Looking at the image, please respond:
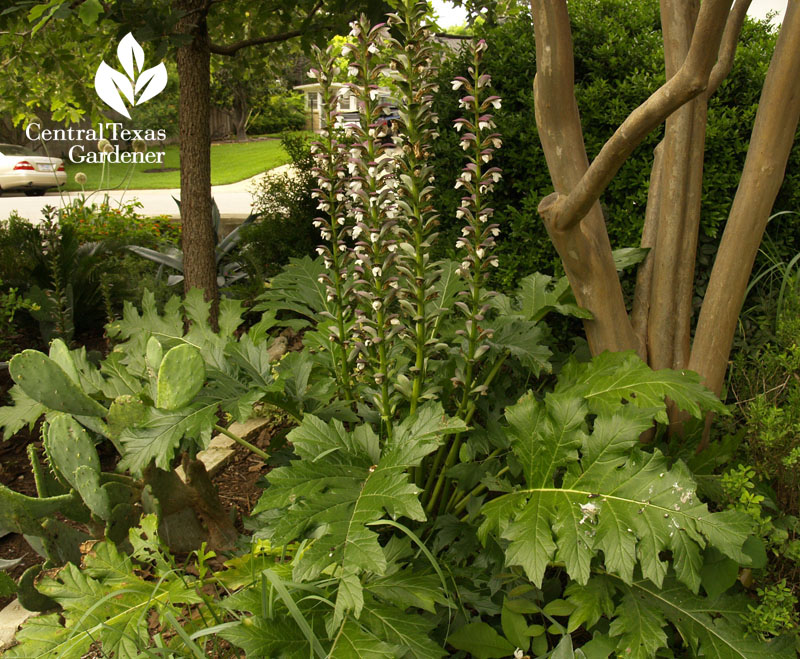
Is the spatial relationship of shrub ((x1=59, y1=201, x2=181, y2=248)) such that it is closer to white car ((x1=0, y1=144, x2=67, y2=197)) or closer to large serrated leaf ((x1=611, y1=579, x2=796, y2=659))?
large serrated leaf ((x1=611, y1=579, x2=796, y2=659))

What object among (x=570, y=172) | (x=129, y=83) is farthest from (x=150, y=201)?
(x=570, y=172)

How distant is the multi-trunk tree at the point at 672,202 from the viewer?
7.94 feet

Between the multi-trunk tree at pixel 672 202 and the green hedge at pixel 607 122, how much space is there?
434 millimetres

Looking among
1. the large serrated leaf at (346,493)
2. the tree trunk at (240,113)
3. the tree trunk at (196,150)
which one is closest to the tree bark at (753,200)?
the large serrated leaf at (346,493)

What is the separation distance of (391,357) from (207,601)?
1002 mm

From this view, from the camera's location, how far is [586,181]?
7.45 ft

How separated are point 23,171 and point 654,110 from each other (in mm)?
15367

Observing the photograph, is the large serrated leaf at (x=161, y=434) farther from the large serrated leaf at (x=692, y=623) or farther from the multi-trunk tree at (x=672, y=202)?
the multi-trunk tree at (x=672, y=202)

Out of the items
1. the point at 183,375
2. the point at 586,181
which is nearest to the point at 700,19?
the point at 586,181

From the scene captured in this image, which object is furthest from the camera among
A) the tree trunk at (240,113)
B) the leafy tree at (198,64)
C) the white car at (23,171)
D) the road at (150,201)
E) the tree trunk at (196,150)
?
the tree trunk at (240,113)

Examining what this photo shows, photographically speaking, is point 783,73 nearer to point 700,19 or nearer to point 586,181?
point 700,19

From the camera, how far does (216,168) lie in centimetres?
2102

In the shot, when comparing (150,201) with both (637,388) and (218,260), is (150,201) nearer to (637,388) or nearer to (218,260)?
(218,260)

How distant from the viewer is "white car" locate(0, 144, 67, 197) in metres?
14.0
